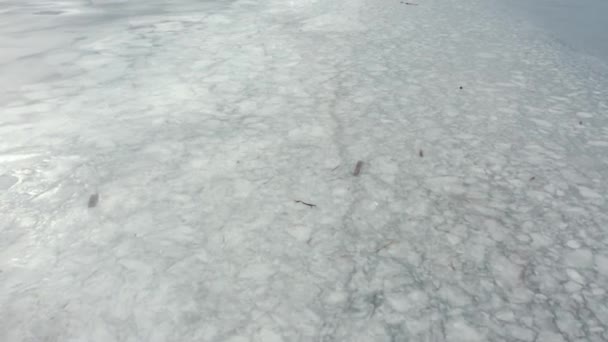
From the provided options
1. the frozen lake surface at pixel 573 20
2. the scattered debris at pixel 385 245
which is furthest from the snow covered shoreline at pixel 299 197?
the frozen lake surface at pixel 573 20

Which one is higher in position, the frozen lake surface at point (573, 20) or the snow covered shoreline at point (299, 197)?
the frozen lake surface at point (573, 20)

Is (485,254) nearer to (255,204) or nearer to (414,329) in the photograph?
(414,329)

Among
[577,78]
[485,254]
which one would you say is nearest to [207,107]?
[485,254]

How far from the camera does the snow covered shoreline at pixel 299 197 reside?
2.82 ft

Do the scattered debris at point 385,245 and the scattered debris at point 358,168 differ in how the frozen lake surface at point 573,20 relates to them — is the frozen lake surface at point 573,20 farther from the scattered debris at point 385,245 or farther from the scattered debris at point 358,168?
the scattered debris at point 385,245

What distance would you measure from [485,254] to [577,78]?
1.59 metres

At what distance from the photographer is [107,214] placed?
112cm

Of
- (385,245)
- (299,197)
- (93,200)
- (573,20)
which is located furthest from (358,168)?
(573,20)

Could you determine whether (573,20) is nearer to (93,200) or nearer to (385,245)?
(385,245)

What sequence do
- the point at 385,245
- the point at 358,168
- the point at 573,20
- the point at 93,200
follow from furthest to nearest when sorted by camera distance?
the point at 573,20
the point at 358,168
the point at 93,200
the point at 385,245

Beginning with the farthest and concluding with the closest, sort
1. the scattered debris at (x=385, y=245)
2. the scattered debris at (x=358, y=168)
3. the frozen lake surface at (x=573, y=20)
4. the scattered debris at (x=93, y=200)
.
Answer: the frozen lake surface at (x=573, y=20) → the scattered debris at (x=358, y=168) → the scattered debris at (x=93, y=200) → the scattered debris at (x=385, y=245)

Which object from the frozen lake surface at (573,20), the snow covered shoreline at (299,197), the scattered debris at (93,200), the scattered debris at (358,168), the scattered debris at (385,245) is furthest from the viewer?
the frozen lake surface at (573,20)

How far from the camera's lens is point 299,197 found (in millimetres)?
1211

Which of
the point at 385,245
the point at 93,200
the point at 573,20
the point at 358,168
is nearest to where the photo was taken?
the point at 385,245
